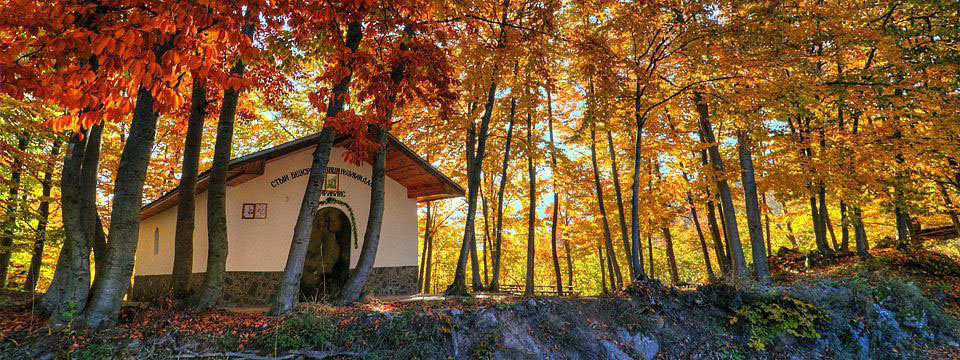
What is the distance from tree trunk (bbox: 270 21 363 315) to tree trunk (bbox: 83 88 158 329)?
183 centimetres

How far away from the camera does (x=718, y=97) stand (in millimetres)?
8070

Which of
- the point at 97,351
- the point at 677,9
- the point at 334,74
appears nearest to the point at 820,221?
the point at 677,9

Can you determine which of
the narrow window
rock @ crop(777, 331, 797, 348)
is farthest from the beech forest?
the narrow window

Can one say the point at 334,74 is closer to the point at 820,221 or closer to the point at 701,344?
the point at 701,344

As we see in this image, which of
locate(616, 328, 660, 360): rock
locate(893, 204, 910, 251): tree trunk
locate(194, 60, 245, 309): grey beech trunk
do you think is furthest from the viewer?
locate(893, 204, 910, 251): tree trunk

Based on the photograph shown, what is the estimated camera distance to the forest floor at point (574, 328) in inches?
195

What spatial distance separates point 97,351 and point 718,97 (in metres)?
9.86

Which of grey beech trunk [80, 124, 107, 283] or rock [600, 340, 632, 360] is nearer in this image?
grey beech trunk [80, 124, 107, 283]

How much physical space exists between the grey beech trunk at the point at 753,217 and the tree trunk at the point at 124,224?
11.0m

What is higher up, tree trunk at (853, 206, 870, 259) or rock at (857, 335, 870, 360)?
tree trunk at (853, 206, 870, 259)

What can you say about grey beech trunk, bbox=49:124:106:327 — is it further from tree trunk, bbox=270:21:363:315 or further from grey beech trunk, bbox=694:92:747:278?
grey beech trunk, bbox=694:92:747:278

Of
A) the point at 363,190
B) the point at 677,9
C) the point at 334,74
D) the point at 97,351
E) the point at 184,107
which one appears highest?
the point at 677,9

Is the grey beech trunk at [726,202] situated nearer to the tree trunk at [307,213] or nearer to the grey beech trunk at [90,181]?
the tree trunk at [307,213]

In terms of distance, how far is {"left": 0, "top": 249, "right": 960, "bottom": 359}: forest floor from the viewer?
4961 millimetres
